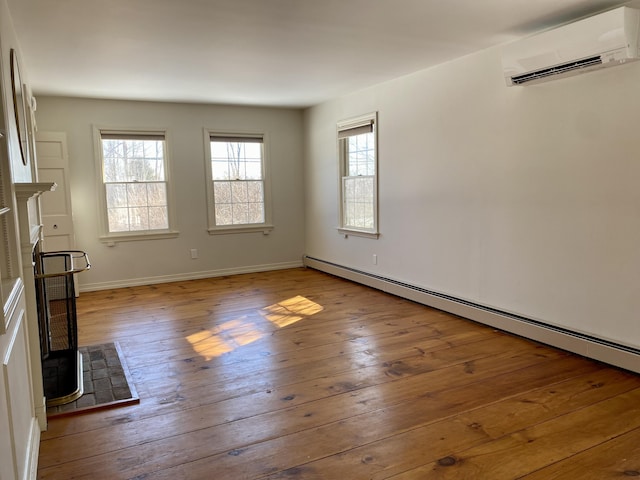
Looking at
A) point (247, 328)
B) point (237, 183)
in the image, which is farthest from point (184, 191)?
point (247, 328)

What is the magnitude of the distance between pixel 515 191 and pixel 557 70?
975mm

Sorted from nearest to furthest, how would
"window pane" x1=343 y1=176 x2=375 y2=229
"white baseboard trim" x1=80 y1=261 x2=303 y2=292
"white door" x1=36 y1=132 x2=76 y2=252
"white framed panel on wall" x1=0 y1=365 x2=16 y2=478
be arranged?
"white framed panel on wall" x1=0 y1=365 x2=16 y2=478 < "white door" x1=36 y1=132 x2=76 y2=252 < "window pane" x1=343 y1=176 x2=375 y2=229 < "white baseboard trim" x1=80 y1=261 x2=303 y2=292

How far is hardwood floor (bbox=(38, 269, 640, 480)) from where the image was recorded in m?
2.13

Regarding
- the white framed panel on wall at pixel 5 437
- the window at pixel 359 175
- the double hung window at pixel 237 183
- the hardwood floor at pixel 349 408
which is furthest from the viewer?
the double hung window at pixel 237 183

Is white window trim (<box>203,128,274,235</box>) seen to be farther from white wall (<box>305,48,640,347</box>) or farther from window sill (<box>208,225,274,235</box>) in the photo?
white wall (<box>305,48,640,347</box>)

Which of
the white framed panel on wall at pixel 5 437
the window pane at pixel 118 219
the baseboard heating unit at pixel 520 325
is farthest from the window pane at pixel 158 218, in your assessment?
the white framed panel on wall at pixel 5 437

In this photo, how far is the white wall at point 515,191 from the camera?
3.11 metres

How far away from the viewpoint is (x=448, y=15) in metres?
3.14

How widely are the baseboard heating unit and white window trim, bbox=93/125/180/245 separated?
8.69ft

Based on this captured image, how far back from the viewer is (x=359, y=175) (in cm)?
589

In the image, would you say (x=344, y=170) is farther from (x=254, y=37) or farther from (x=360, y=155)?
(x=254, y=37)

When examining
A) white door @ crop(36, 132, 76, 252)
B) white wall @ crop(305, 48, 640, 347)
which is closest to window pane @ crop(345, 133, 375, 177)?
white wall @ crop(305, 48, 640, 347)

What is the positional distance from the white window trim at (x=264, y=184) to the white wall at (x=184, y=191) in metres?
0.06

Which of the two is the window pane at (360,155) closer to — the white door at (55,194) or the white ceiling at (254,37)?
the white ceiling at (254,37)
